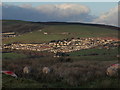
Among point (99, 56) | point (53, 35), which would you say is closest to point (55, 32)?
point (53, 35)

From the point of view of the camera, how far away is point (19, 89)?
43.3ft

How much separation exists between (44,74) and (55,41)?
40637 mm

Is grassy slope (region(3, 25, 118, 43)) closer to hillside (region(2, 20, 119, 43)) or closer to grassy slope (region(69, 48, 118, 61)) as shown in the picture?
hillside (region(2, 20, 119, 43))

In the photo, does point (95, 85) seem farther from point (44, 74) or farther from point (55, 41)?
point (55, 41)

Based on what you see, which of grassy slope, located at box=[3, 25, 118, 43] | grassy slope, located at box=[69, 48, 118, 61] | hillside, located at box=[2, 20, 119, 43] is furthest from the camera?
hillside, located at box=[2, 20, 119, 43]

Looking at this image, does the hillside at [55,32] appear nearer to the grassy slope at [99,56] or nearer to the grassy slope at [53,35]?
the grassy slope at [53,35]

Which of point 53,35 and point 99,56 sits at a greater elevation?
point 53,35

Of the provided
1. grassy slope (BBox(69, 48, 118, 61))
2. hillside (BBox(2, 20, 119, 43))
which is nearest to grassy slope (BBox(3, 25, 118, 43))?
hillside (BBox(2, 20, 119, 43))

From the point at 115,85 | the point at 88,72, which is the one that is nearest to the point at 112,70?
the point at 88,72

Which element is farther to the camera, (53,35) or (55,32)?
(55,32)

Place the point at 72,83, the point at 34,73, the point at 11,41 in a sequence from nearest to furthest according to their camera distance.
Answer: the point at 72,83 → the point at 34,73 → the point at 11,41

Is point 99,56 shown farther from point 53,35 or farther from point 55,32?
point 55,32

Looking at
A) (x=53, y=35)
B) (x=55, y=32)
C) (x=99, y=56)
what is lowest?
(x=99, y=56)

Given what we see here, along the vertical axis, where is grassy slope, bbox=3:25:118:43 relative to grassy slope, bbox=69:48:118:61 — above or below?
above
